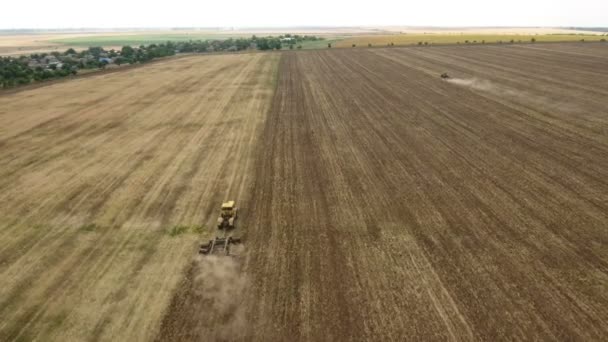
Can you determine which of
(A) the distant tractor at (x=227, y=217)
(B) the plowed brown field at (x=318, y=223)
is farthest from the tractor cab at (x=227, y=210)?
(B) the plowed brown field at (x=318, y=223)


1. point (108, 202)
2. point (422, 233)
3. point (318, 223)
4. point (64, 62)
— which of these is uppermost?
point (422, 233)

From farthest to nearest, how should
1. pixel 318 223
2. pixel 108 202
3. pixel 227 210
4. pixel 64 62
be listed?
pixel 64 62 → pixel 108 202 → pixel 227 210 → pixel 318 223

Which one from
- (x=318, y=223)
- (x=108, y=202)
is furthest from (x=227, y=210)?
(x=108, y=202)

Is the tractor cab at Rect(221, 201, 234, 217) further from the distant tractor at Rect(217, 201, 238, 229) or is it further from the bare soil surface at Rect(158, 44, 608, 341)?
the bare soil surface at Rect(158, 44, 608, 341)

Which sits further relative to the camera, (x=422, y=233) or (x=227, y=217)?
(x=227, y=217)

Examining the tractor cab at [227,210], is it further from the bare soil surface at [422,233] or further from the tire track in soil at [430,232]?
the tire track in soil at [430,232]

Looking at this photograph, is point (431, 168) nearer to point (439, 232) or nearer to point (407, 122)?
point (439, 232)

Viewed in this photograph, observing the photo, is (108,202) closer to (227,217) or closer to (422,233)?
(227,217)
